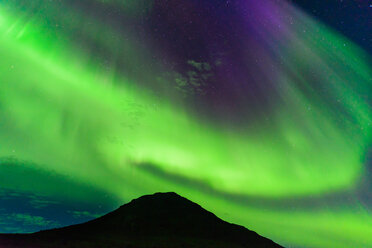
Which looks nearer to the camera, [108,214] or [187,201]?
[108,214]

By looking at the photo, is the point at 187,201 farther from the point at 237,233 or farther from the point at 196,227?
the point at 237,233

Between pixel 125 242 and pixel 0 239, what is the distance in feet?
130

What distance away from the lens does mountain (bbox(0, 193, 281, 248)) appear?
343 feet

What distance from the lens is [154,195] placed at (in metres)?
170

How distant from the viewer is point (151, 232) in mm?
127812

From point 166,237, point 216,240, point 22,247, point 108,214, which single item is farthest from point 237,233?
point 22,247

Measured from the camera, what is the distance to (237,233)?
133500mm

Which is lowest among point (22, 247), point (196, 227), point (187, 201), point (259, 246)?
point (22, 247)

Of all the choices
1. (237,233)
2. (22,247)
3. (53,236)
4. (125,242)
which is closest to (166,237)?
(125,242)

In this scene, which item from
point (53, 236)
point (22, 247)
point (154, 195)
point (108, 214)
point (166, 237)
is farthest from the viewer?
point (154, 195)

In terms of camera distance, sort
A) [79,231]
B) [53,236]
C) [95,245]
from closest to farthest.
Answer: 1. [95,245]
2. [53,236]
3. [79,231]

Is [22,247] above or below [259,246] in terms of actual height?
below

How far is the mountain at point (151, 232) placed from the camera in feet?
343

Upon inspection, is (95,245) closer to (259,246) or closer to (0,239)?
(0,239)
